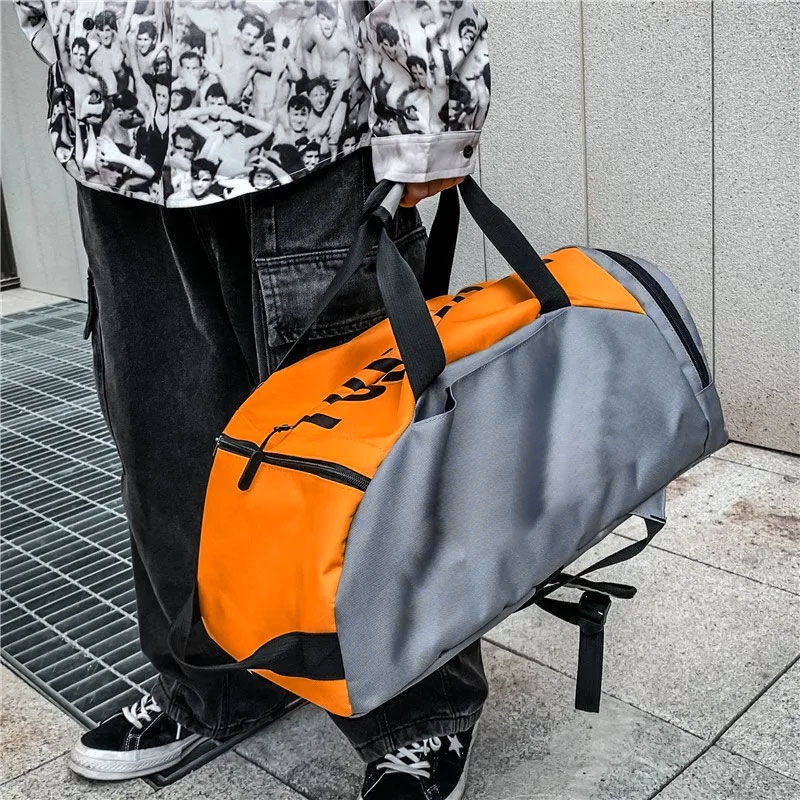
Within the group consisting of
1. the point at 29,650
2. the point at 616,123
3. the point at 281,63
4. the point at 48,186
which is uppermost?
the point at 281,63

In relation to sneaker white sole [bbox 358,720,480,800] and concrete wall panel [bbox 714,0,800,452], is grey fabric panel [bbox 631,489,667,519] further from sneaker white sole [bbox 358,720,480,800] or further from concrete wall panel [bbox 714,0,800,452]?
concrete wall panel [bbox 714,0,800,452]

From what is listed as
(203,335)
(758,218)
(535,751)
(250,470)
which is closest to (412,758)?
(535,751)

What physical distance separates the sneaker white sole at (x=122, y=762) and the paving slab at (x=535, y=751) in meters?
0.13

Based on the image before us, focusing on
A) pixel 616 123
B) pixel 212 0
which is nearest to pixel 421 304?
pixel 212 0

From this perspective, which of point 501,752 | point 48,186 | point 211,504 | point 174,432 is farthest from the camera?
point 48,186

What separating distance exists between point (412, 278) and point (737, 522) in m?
1.53

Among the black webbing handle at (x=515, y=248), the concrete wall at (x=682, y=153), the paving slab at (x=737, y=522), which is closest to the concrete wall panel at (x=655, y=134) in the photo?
the concrete wall at (x=682, y=153)

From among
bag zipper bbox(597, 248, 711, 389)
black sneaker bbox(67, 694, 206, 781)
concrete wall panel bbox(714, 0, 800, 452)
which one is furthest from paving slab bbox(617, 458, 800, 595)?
black sneaker bbox(67, 694, 206, 781)

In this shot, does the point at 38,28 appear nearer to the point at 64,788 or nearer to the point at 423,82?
the point at 423,82

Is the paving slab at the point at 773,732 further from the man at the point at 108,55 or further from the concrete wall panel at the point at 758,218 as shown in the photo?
the man at the point at 108,55

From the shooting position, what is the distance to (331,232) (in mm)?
1401

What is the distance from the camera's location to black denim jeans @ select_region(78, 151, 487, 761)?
140 centimetres

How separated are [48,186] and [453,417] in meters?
4.93

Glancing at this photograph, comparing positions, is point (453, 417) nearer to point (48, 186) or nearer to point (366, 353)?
point (366, 353)
